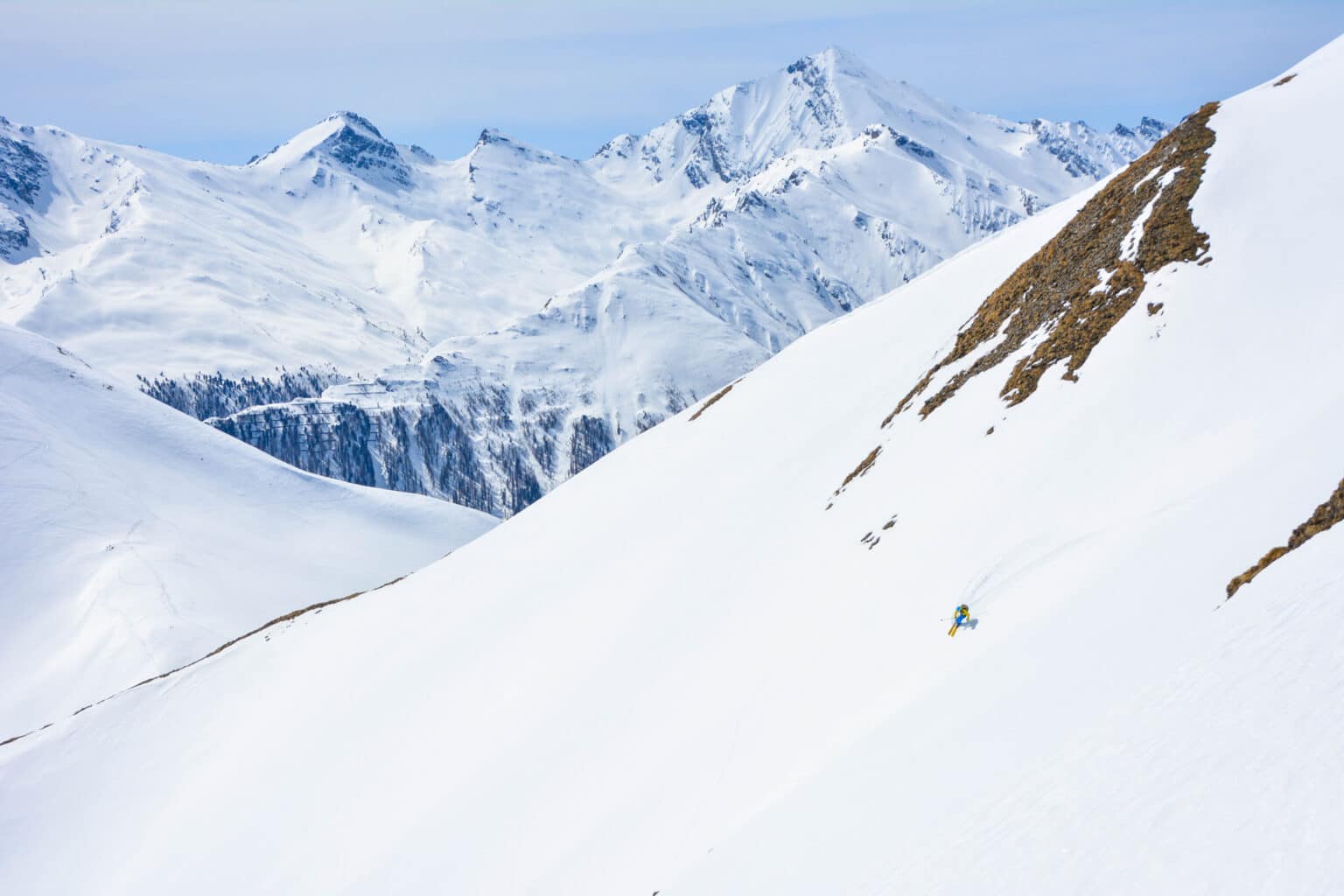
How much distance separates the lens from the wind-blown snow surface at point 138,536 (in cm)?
6975

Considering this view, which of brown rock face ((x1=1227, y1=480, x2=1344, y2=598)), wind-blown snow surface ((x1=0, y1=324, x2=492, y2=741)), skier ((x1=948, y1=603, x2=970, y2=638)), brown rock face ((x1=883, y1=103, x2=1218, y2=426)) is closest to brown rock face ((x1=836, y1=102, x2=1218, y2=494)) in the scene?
brown rock face ((x1=883, y1=103, x2=1218, y2=426))

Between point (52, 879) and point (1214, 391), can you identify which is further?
point (52, 879)

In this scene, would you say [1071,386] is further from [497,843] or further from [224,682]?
[224,682]

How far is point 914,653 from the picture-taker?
16453mm

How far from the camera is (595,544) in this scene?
38.2 m

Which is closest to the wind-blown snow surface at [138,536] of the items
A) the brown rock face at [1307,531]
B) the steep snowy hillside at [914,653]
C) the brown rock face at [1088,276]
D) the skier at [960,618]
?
the steep snowy hillside at [914,653]

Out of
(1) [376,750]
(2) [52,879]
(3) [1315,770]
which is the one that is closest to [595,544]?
(1) [376,750]

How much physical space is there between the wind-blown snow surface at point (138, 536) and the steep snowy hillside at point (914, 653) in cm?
2870

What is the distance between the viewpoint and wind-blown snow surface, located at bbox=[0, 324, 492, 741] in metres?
69.8

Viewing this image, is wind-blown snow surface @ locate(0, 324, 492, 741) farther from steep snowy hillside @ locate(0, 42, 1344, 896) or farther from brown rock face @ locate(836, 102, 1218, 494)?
brown rock face @ locate(836, 102, 1218, 494)

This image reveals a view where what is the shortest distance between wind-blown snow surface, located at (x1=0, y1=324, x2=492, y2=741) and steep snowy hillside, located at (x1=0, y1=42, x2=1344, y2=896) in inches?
1130

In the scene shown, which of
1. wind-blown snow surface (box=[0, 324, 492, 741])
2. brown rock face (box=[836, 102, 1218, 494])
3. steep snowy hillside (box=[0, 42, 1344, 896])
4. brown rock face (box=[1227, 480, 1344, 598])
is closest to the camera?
steep snowy hillside (box=[0, 42, 1344, 896])

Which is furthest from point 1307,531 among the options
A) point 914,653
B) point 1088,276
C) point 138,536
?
point 138,536

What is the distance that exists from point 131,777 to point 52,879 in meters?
5.41
